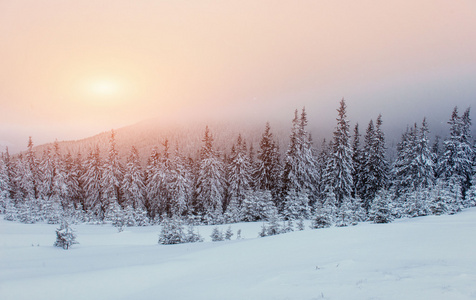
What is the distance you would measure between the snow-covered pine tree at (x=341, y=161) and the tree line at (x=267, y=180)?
127 millimetres

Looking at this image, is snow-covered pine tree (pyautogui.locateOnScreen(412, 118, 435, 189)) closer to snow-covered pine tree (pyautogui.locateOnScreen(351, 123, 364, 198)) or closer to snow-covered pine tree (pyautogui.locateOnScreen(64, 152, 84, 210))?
snow-covered pine tree (pyautogui.locateOnScreen(351, 123, 364, 198))

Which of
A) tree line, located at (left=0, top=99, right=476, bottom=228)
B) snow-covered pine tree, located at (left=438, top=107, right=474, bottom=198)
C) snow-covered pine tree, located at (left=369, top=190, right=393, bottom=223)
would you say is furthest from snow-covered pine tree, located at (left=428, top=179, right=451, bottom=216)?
snow-covered pine tree, located at (left=438, top=107, right=474, bottom=198)

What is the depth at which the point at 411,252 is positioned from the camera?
7375 mm

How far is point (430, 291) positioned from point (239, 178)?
35087mm

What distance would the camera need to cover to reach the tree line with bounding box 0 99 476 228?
2981cm

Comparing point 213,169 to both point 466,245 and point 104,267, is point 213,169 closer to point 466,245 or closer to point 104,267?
point 104,267

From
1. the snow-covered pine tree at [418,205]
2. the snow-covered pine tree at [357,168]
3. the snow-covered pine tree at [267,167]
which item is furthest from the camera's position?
the snow-covered pine tree at [267,167]

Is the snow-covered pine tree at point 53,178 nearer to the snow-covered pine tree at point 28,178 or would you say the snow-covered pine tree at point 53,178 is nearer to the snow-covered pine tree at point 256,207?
the snow-covered pine tree at point 28,178

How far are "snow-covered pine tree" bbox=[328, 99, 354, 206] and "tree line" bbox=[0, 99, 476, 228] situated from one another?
0.42ft

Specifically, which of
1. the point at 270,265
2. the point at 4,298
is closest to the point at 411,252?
the point at 270,265

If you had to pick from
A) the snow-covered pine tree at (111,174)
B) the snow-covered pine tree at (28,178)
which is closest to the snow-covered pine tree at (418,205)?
the snow-covered pine tree at (111,174)

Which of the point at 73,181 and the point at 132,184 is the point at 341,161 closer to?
the point at 132,184

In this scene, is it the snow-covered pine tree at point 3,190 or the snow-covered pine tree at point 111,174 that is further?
the snow-covered pine tree at point 3,190

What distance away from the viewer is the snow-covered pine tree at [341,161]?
31202mm
